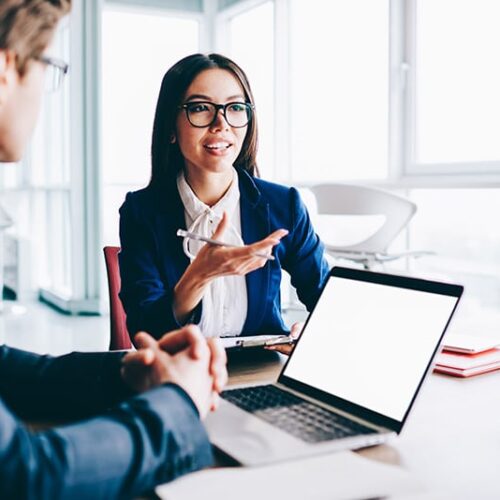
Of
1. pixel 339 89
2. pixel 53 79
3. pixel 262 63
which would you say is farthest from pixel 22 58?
pixel 262 63

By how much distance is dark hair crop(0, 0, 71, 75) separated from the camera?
2.69ft

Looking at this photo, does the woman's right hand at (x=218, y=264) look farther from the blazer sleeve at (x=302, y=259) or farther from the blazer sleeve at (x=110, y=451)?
the blazer sleeve at (x=110, y=451)

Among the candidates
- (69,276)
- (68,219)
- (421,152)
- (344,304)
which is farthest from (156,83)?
(344,304)

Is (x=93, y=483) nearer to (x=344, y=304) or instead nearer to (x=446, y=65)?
(x=344, y=304)

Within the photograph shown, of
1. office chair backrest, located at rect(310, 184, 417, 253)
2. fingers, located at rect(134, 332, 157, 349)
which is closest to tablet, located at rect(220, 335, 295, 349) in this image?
fingers, located at rect(134, 332, 157, 349)

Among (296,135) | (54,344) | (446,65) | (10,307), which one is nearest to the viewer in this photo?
(446,65)

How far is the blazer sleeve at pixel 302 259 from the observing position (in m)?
1.83

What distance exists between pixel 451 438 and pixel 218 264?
0.60 metres

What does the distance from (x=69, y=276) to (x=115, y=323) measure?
4.08 metres

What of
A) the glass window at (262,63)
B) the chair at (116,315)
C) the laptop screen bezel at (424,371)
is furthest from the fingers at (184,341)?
the glass window at (262,63)

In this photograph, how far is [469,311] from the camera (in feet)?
13.1

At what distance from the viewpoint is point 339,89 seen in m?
4.79

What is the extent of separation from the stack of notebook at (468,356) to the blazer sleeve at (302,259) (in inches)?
17.0

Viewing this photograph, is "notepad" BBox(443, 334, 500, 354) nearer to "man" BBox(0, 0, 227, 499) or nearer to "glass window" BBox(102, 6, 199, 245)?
"man" BBox(0, 0, 227, 499)
